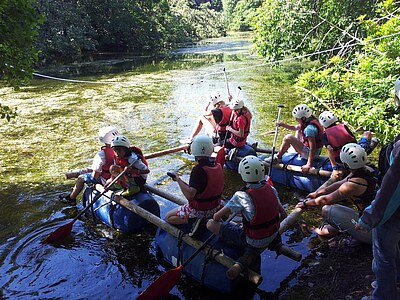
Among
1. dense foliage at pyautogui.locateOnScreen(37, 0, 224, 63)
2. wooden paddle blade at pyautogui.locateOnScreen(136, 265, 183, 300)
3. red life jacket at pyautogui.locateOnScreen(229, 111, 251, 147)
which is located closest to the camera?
wooden paddle blade at pyautogui.locateOnScreen(136, 265, 183, 300)

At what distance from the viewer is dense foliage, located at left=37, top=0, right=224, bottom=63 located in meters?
23.4

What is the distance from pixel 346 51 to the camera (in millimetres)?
10469

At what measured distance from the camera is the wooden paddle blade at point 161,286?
11.9 ft

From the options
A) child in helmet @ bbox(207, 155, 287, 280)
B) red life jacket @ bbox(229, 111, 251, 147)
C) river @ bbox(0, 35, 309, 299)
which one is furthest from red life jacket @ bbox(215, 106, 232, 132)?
child in helmet @ bbox(207, 155, 287, 280)

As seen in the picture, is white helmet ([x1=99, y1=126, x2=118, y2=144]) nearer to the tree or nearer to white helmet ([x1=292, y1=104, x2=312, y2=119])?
the tree

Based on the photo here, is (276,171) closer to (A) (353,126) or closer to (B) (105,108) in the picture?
(A) (353,126)

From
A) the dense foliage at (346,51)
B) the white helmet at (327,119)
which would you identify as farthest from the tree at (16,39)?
the dense foliage at (346,51)

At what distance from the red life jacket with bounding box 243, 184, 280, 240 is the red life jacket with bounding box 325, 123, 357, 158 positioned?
228cm

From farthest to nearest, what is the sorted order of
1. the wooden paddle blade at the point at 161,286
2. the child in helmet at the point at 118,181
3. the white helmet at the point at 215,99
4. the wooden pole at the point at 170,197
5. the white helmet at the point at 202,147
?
1. the white helmet at the point at 215,99
2. the child in helmet at the point at 118,181
3. the wooden pole at the point at 170,197
4. the white helmet at the point at 202,147
5. the wooden paddle blade at the point at 161,286

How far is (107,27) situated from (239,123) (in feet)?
83.4

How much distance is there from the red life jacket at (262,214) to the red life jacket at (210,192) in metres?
0.55

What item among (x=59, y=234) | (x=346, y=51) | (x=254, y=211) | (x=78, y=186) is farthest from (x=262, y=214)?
(x=346, y=51)

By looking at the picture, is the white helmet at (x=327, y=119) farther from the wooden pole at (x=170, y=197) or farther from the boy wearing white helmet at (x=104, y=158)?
the boy wearing white helmet at (x=104, y=158)

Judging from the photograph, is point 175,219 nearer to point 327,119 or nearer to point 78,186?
point 78,186
